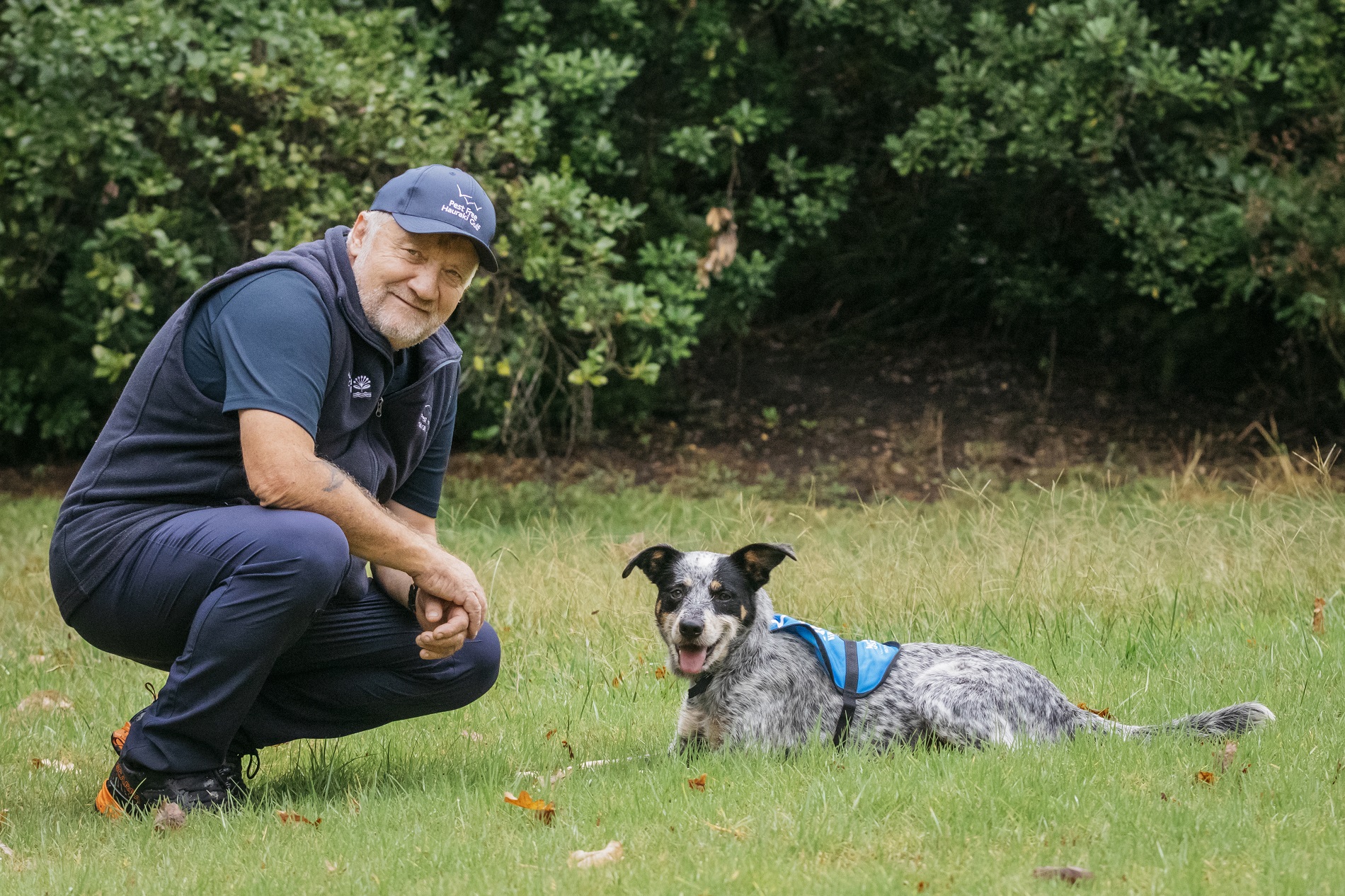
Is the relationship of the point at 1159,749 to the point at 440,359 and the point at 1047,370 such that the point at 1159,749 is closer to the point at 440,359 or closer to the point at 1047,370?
the point at 440,359

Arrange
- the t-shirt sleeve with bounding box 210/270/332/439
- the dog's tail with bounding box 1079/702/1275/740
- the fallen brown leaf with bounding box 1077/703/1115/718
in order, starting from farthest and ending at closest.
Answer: the fallen brown leaf with bounding box 1077/703/1115/718, the dog's tail with bounding box 1079/702/1275/740, the t-shirt sleeve with bounding box 210/270/332/439

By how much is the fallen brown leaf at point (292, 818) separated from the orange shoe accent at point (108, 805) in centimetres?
47

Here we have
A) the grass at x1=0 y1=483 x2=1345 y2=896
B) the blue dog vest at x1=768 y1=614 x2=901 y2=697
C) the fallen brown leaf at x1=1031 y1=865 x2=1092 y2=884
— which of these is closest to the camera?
the fallen brown leaf at x1=1031 y1=865 x2=1092 y2=884

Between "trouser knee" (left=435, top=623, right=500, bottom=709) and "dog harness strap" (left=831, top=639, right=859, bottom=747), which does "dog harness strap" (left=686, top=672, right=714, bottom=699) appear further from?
"trouser knee" (left=435, top=623, right=500, bottom=709)

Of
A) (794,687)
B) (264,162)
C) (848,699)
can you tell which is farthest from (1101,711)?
(264,162)

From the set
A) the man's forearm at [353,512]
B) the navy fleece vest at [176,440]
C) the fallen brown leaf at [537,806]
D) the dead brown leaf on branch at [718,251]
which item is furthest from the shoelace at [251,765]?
the dead brown leaf on branch at [718,251]

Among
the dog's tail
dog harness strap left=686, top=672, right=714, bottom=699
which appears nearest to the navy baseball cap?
dog harness strap left=686, top=672, right=714, bottom=699

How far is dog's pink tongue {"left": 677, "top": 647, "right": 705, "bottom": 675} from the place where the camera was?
439 centimetres

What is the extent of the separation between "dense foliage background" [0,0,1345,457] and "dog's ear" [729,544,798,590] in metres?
4.49

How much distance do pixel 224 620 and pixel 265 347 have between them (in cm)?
79

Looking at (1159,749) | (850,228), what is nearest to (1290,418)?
(850,228)

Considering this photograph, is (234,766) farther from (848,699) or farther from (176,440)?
(848,699)

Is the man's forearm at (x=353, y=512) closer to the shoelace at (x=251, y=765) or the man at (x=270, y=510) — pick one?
the man at (x=270, y=510)

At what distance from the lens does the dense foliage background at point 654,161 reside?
27.9 feet
